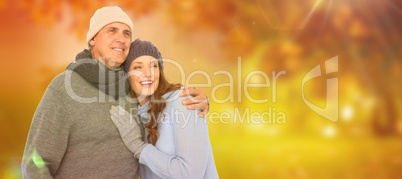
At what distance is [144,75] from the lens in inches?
64.5

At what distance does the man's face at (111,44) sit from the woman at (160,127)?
6 centimetres

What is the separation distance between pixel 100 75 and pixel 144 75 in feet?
0.78

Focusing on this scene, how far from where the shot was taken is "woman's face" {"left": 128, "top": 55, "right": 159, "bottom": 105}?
64.5 inches

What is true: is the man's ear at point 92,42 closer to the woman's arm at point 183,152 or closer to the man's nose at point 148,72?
the man's nose at point 148,72

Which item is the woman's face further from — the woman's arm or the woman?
the woman's arm

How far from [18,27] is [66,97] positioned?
2301 millimetres

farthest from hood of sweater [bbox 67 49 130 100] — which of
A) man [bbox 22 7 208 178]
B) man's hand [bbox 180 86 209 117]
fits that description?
man's hand [bbox 180 86 209 117]

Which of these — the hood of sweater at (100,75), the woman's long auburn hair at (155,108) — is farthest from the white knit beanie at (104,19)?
the woman's long auburn hair at (155,108)

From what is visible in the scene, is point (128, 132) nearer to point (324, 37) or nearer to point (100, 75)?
point (100, 75)

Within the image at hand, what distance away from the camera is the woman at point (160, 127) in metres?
1.46

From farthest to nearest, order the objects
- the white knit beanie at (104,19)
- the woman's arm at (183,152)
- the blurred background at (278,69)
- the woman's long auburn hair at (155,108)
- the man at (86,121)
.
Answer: the blurred background at (278,69) → the white knit beanie at (104,19) → the woman's long auburn hair at (155,108) → the woman's arm at (183,152) → the man at (86,121)

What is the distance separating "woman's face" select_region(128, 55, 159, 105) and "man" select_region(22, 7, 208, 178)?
56mm

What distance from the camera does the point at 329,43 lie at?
3410 mm

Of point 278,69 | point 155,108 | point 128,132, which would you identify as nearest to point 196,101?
point 155,108
